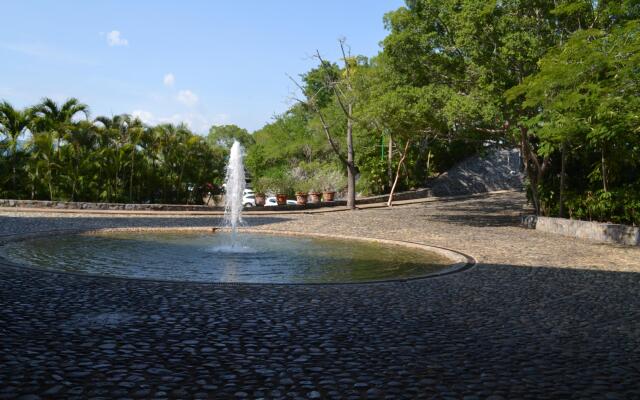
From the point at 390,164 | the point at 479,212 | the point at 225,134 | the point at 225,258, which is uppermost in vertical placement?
the point at 225,134

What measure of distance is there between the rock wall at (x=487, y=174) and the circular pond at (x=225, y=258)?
24.2 meters

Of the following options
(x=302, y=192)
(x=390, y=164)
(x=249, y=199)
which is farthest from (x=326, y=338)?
Result: (x=249, y=199)

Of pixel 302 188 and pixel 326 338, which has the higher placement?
pixel 302 188

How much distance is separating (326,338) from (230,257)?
248 inches

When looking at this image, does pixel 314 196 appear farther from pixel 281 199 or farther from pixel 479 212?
pixel 479 212

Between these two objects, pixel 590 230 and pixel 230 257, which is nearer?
pixel 230 257

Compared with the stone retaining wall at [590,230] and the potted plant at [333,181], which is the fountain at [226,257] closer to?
the stone retaining wall at [590,230]

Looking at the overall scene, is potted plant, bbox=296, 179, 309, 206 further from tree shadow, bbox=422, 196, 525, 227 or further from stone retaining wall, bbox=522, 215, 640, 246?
stone retaining wall, bbox=522, 215, 640, 246

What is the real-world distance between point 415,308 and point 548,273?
3.92 m

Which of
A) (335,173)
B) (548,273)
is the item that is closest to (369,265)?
(548,273)

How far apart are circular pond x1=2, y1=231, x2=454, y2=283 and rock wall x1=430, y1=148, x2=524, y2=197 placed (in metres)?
24.2

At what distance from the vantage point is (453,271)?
32.9ft

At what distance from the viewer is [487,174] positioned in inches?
1535

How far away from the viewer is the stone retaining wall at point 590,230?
14.8 m
